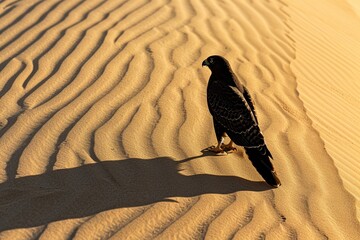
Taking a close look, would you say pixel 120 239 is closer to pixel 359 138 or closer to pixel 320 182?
pixel 320 182

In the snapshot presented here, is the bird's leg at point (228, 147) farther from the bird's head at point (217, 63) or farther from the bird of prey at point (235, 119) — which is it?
the bird's head at point (217, 63)

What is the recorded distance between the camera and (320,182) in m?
4.91

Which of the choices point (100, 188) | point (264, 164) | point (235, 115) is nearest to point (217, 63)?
point (235, 115)

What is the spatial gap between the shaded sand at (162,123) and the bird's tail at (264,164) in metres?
0.08

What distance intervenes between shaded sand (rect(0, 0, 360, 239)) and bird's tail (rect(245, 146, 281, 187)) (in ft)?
0.27

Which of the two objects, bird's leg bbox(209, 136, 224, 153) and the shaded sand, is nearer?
the shaded sand

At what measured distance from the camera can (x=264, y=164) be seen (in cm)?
482

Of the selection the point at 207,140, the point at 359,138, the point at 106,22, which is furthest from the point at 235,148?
the point at 106,22

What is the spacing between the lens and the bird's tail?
473cm

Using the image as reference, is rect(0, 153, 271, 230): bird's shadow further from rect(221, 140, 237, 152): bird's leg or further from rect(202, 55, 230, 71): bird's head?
rect(202, 55, 230, 71): bird's head

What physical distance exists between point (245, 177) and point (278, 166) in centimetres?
30

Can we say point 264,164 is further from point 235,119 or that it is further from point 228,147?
point 228,147

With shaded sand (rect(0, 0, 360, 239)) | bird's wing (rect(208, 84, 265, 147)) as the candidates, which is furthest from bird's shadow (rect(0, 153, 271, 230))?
bird's wing (rect(208, 84, 265, 147))

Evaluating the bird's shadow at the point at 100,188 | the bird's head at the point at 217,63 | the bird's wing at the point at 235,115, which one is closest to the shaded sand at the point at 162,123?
the bird's shadow at the point at 100,188
